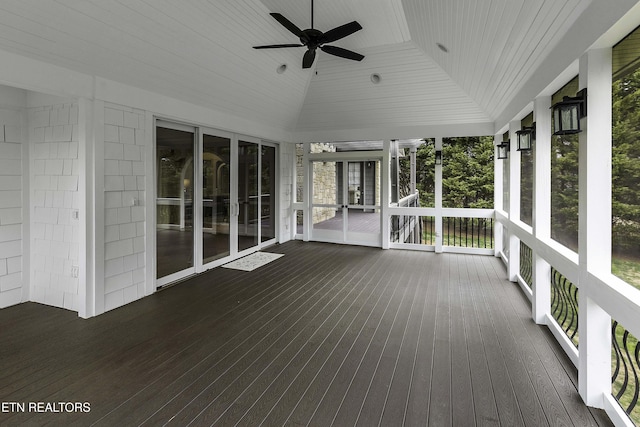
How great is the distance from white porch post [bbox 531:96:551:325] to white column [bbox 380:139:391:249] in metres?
3.94

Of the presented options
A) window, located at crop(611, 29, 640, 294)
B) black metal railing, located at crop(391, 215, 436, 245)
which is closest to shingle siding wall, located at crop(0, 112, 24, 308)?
window, located at crop(611, 29, 640, 294)

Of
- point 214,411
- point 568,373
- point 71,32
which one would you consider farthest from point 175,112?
point 568,373

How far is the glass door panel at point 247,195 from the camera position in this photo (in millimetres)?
6301

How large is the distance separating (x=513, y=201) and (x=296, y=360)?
397cm

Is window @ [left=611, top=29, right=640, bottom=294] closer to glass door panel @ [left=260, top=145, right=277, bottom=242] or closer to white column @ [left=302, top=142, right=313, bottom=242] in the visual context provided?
glass door panel @ [left=260, top=145, right=277, bottom=242]

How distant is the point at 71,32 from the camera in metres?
3.02

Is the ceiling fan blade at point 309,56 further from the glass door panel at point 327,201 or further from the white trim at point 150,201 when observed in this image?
the glass door panel at point 327,201

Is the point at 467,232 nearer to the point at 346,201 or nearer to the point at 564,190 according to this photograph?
the point at 346,201

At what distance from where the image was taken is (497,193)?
6.46 m

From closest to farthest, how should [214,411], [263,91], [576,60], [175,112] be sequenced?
[214,411]
[576,60]
[175,112]
[263,91]

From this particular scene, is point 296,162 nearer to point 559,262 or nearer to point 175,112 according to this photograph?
point 175,112

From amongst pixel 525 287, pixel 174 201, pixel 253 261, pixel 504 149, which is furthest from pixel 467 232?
pixel 174 201

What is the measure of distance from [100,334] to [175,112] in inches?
115

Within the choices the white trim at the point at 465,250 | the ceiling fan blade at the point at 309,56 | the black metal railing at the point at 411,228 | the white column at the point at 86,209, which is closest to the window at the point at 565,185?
the ceiling fan blade at the point at 309,56
